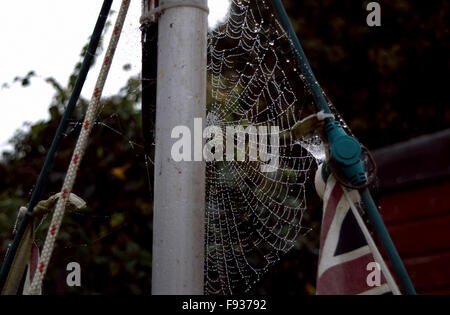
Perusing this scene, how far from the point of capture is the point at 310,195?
5.38 ft

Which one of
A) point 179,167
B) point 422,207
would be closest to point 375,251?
point 179,167

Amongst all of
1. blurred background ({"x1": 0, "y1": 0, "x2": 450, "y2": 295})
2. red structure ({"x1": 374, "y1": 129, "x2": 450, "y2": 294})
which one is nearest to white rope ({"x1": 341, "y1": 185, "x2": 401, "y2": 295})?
blurred background ({"x1": 0, "y1": 0, "x2": 450, "y2": 295})

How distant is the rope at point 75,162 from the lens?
2.59 feet

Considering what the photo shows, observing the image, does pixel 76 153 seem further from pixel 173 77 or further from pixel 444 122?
pixel 444 122

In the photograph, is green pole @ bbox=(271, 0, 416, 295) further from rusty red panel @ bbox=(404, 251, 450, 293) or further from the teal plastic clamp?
rusty red panel @ bbox=(404, 251, 450, 293)

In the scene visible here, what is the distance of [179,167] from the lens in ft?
2.90

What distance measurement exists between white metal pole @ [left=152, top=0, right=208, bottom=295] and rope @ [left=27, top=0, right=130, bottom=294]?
0.08m

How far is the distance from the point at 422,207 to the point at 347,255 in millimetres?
1983

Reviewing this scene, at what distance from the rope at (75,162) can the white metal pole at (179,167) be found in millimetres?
80

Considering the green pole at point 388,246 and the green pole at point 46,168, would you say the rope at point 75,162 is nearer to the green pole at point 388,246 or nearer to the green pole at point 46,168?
the green pole at point 46,168

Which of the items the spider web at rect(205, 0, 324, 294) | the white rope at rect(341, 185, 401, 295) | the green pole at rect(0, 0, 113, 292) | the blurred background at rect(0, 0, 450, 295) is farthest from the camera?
the blurred background at rect(0, 0, 450, 295)

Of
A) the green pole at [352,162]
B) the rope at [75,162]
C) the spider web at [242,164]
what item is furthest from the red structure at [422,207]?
the rope at [75,162]

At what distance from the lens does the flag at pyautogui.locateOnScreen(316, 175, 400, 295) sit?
2.56ft

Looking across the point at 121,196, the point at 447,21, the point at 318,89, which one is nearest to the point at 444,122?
the point at 447,21
